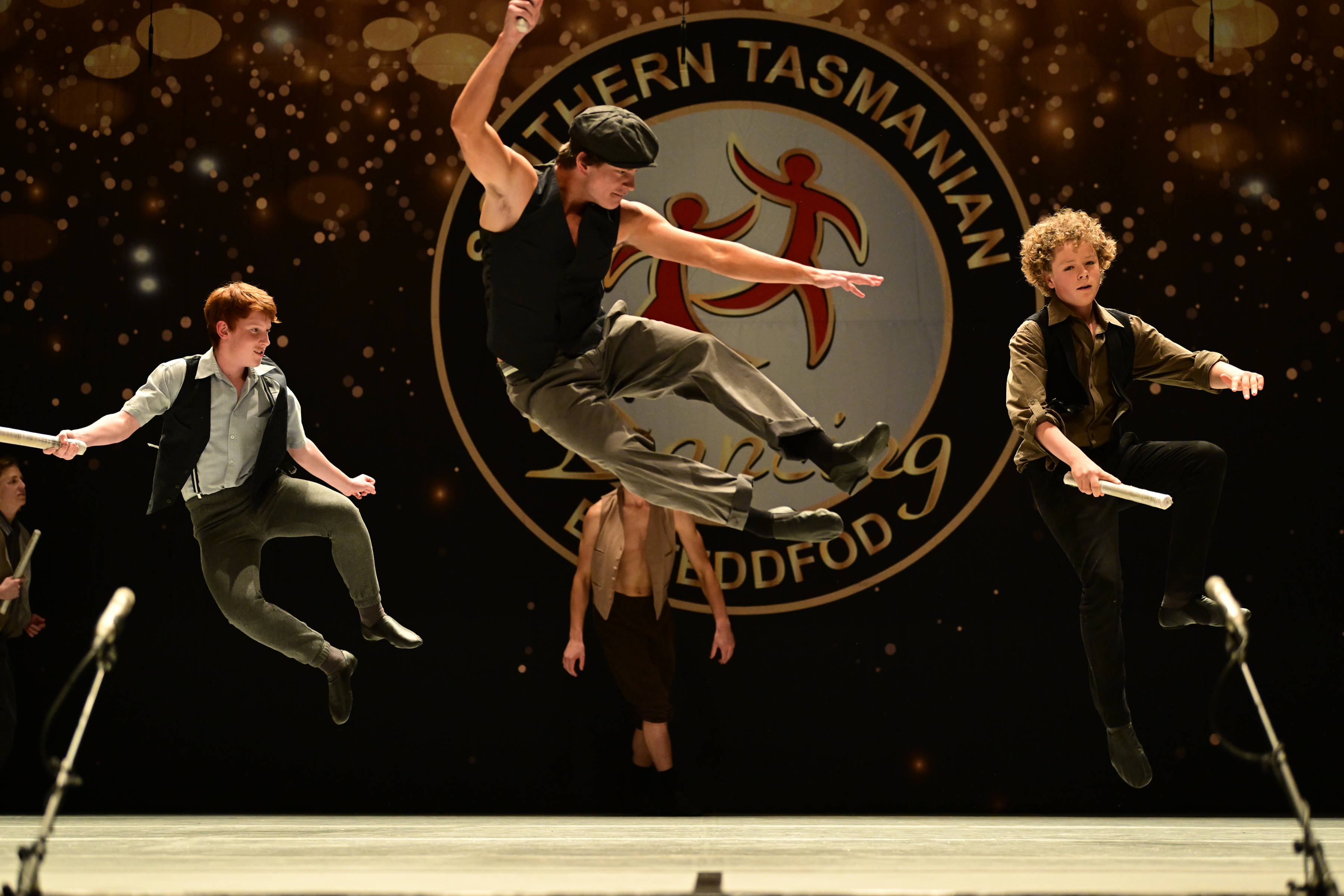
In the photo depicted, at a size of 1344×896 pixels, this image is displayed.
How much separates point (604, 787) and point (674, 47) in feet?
11.5

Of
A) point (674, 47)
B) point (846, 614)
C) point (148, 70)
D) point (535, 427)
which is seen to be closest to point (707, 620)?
point (846, 614)

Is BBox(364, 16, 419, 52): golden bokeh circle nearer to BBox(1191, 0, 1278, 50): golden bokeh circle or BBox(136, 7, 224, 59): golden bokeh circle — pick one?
BBox(136, 7, 224, 59): golden bokeh circle

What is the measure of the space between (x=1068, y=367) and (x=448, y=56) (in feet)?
10.6

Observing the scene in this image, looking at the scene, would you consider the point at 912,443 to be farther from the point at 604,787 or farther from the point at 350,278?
the point at 350,278

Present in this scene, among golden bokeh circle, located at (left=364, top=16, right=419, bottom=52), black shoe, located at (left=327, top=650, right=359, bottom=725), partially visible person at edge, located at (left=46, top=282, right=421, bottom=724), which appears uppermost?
golden bokeh circle, located at (left=364, top=16, right=419, bottom=52)

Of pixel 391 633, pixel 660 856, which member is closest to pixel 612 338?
pixel 391 633

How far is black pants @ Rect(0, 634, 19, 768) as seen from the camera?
534 cm

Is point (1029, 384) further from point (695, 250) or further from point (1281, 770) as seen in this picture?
point (1281, 770)

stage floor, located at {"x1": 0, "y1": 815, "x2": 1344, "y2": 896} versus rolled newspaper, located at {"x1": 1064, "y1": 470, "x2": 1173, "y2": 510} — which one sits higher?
rolled newspaper, located at {"x1": 1064, "y1": 470, "x2": 1173, "y2": 510}

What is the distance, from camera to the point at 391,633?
14.8 ft

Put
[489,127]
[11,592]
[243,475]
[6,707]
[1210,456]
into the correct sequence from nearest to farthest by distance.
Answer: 1. [489,127]
2. [1210,456]
3. [243,475]
4. [11,592]
5. [6,707]

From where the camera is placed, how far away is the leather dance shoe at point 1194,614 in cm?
434

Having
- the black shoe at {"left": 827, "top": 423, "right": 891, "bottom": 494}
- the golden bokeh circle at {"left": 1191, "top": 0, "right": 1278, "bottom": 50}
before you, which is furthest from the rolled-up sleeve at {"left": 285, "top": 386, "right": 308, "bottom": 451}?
the golden bokeh circle at {"left": 1191, "top": 0, "right": 1278, "bottom": 50}

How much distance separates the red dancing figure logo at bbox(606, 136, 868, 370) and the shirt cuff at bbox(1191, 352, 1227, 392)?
1728mm
